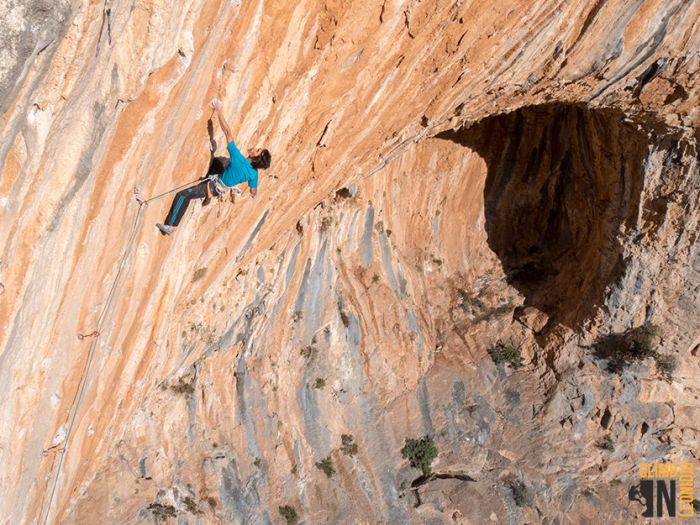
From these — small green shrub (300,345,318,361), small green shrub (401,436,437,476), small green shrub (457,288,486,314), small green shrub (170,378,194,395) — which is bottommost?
small green shrub (401,436,437,476)

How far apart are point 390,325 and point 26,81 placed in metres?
9.14

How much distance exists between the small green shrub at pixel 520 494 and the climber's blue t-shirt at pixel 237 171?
8684 mm

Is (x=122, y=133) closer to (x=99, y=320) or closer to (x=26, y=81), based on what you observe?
(x=26, y=81)

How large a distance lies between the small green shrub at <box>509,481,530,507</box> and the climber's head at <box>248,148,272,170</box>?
28.4ft

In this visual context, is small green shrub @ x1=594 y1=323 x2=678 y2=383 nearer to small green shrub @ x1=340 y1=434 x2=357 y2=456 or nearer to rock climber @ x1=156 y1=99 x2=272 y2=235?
small green shrub @ x1=340 y1=434 x2=357 y2=456

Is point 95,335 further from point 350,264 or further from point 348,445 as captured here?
point 348,445

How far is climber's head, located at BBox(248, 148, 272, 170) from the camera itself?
669 centimetres

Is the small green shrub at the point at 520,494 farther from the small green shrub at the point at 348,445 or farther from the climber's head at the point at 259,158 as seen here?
the climber's head at the point at 259,158

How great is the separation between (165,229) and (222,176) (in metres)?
1.02

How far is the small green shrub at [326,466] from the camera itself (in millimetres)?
11086

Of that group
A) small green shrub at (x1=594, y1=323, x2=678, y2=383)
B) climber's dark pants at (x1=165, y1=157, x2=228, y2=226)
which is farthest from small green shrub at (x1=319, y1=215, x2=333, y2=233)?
small green shrub at (x1=594, y1=323, x2=678, y2=383)

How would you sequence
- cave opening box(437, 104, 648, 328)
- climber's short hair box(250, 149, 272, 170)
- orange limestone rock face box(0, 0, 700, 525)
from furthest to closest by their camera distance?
cave opening box(437, 104, 648, 328) → climber's short hair box(250, 149, 272, 170) → orange limestone rock face box(0, 0, 700, 525)

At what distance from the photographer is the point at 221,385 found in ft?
34.3

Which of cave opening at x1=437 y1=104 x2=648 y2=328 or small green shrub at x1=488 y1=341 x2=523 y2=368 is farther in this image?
small green shrub at x1=488 y1=341 x2=523 y2=368
